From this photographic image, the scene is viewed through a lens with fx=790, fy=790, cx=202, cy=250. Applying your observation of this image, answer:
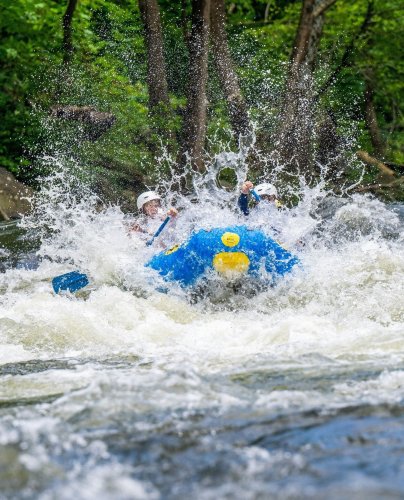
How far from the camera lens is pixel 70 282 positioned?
23.4 feet

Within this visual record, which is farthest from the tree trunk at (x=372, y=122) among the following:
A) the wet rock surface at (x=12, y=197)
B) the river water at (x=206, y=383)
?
the river water at (x=206, y=383)

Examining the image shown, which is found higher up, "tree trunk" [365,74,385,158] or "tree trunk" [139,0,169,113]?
"tree trunk" [139,0,169,113]

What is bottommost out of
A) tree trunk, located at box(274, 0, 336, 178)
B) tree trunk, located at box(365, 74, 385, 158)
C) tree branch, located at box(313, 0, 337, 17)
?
tree trunk, located at box(365, 74, 385, 158)

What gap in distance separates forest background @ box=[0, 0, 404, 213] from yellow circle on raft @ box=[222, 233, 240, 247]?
621cm

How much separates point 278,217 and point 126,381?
176 inches

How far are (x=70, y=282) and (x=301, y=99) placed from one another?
7.91m

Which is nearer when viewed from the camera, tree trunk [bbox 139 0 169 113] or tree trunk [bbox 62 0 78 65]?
tree trunk [bbox 139 0 169 113]

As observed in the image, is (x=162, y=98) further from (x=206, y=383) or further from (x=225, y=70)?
(x=206, y=383)

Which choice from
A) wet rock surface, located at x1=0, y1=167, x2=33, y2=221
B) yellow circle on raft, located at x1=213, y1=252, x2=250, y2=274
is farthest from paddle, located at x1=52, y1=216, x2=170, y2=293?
wet rock surface, located at x1=0, y1=167, x2=33, y2=221

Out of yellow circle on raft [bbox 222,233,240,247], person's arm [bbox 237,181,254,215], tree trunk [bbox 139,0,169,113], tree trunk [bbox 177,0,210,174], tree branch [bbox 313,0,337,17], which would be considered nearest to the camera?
yellow circle on raft [bbox 222,233,240,247]

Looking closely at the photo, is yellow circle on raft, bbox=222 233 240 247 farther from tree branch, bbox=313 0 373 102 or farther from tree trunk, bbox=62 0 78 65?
tree trunk, bbox=62 0 78 65

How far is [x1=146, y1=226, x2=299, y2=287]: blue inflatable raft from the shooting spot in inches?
263

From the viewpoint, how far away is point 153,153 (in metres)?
13.5

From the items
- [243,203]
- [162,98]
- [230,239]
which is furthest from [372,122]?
[230,239]
